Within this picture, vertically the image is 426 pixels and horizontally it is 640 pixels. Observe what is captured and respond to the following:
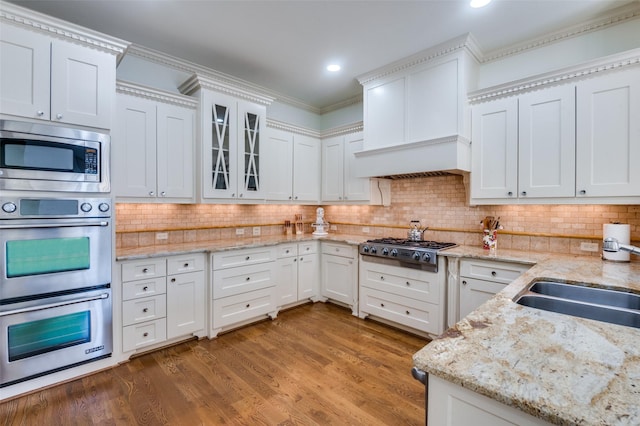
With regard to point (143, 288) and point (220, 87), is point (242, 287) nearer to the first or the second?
point (143, 288)

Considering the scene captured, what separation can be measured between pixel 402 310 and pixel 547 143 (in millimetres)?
2076

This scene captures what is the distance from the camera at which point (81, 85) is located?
2.32m

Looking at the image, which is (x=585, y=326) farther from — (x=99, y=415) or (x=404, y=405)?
(x=99, y=415)

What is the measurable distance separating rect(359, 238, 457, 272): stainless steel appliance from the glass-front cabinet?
1.52 metres

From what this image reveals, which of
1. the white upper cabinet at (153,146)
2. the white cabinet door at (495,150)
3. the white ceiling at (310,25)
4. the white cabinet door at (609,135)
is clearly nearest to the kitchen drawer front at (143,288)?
the white upper cabinet at (153,146)

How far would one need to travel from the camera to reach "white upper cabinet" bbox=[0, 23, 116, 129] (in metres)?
2.06

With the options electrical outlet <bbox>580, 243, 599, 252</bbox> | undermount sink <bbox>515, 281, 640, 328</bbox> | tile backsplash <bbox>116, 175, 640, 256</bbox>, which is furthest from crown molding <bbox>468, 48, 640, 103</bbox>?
undermount sink <bbox>515, 281, 640, 328</bbox>

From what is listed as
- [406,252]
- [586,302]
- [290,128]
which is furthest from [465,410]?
[290,128]

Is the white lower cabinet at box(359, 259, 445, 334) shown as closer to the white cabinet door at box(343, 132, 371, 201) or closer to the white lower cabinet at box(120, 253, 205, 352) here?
the white cabinet door at box(343, 132, 371, 201)

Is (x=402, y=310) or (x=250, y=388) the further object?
(x=402, y=310)

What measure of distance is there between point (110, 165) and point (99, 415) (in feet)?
5.85

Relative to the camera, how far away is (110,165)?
2.42m

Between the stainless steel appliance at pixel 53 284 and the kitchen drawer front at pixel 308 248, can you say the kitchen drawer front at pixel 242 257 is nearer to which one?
the kitchen drawer front at pixel 308 248

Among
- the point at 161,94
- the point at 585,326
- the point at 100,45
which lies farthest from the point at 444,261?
the point at 100,45
